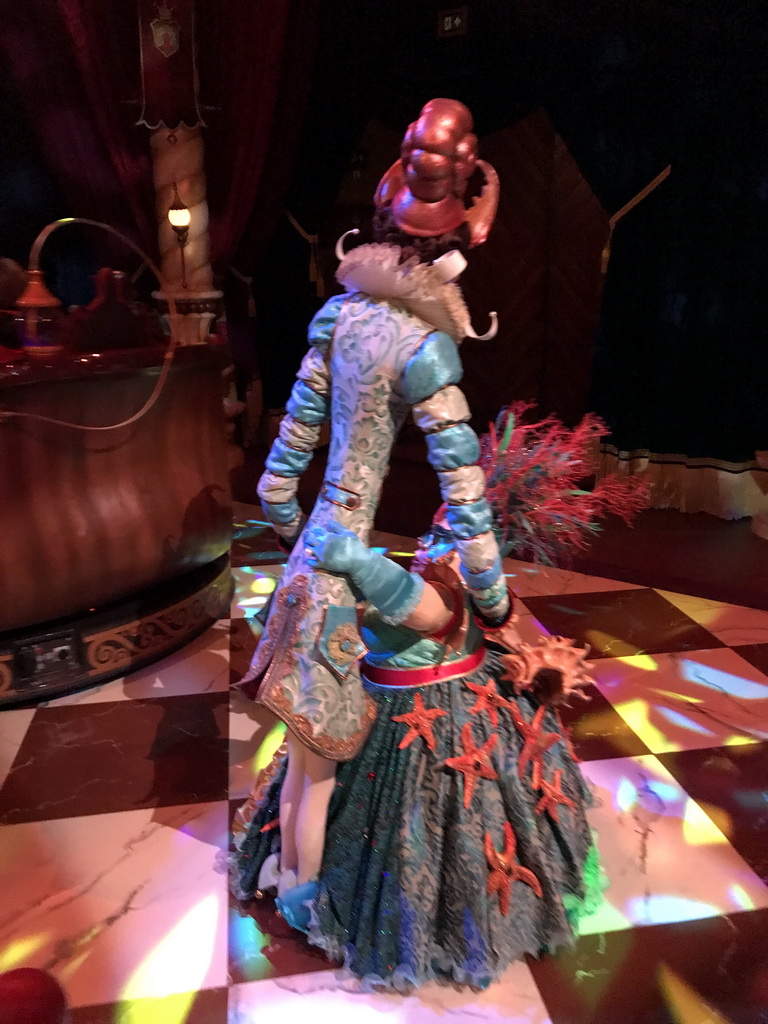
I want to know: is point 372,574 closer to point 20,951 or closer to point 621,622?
point 20,951

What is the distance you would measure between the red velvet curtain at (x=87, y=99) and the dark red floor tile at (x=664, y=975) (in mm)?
3401

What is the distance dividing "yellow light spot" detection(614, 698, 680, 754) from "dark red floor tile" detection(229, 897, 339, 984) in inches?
40.2

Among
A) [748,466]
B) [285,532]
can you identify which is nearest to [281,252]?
[748,466]

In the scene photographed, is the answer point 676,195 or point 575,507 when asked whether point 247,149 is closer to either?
point 676,195

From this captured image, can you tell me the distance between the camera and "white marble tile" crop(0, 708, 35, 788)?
6.32ft

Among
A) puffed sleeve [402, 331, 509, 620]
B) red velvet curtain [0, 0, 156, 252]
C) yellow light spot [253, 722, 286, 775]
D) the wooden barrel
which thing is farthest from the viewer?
red velvet curtain [0, 0, 156, 252]

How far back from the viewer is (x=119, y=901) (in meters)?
1.51

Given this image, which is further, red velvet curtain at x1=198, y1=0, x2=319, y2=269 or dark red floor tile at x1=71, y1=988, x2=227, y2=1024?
red velvet curtain at x1=198, y1=0, x2=319, y2=269

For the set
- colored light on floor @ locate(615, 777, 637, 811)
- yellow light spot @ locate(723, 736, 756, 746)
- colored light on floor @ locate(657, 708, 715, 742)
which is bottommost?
colored light on floor @ locate(615, 777, 637, 811)

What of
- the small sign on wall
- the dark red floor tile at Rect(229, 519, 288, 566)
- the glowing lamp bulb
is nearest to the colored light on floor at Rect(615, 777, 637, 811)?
the dark red floor tile at Rect(229, 519, 288, 566)

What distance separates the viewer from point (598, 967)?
134 centimetres

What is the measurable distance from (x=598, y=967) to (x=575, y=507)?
812 millimetres

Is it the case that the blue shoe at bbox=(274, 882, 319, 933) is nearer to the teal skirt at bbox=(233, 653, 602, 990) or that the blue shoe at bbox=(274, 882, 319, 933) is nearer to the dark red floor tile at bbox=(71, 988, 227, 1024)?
the teal skirt at bbox=(233, 653, 602, 990)

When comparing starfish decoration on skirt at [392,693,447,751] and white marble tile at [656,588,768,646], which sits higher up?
starfish decoration on skirt at [392,693,447,751]
